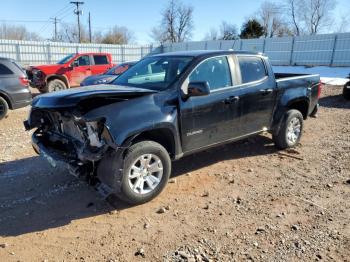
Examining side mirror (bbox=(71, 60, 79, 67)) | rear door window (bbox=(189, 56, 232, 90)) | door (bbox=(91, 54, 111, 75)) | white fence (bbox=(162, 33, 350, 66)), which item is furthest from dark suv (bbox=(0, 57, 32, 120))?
white fence (bbox=(162, 33, 350, 66))

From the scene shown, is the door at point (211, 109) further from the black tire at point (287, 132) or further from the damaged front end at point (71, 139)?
the black tire at point (287, 132)

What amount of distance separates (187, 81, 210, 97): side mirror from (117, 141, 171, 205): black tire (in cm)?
83

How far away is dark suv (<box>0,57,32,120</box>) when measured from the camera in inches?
360

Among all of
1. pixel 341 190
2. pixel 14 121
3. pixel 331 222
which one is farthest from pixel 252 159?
pixel 14 121

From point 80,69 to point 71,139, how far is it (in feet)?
37.8

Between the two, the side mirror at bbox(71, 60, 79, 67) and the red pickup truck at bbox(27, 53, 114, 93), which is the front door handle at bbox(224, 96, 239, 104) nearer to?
the red pickup truck at bbox(27, 53, 114, 93)

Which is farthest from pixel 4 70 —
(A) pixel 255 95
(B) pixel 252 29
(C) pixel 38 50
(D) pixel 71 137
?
(B) pixel 252 29

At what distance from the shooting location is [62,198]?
14.7 feet

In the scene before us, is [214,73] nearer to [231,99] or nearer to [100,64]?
[231,99]

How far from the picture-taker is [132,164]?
13.2 ft

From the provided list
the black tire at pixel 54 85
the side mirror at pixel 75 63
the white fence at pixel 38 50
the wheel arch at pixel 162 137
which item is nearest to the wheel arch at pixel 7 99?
the black tire at pixel 54 85

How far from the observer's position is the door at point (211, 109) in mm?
4594

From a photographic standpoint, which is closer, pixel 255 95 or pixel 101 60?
pixel 255 95

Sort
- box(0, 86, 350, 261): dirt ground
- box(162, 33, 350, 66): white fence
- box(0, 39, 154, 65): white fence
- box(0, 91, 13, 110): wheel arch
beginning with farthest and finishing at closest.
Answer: box(0, 39, 154, 65): white fence < box(162, 33, 350, 66): white fence < box(0, 91, 13, 110): wheel arch < box(0, 86, 350, 261): dirt ground
